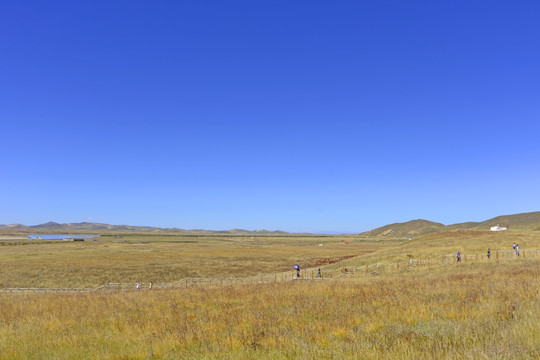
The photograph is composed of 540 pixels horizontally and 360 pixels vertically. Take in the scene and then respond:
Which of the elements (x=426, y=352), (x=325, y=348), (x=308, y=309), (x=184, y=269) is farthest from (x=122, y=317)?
(x=184, y=269)

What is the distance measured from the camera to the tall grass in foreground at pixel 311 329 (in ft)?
20.3

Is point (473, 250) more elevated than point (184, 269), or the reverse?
point (473, 250)

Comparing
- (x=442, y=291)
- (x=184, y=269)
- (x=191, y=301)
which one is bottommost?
(x=184, y=269)

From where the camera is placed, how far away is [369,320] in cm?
874

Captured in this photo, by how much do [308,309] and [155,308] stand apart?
6736mm

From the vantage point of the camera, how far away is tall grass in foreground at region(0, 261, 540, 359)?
618 cm

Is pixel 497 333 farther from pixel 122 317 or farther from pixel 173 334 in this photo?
pixel 122 317

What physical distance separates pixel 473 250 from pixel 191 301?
4352cm

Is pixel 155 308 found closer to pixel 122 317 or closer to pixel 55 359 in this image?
pixel 122 317


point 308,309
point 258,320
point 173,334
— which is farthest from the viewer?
point 308,309

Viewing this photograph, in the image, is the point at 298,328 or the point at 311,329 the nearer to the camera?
the point at 311,329

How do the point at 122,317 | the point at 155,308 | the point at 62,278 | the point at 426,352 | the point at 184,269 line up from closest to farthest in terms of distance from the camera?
1. the point at 426,352
2. the point at 122,317
3. the point at 155,308
4. the point at 62,278
5. the point at 184,269

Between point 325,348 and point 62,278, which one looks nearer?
point 325,348

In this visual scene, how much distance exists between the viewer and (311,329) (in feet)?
27.0
